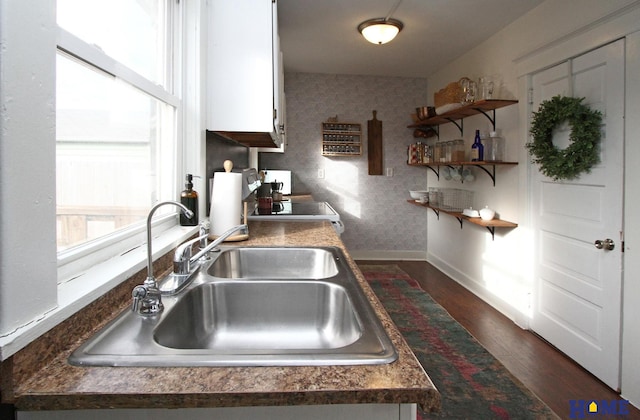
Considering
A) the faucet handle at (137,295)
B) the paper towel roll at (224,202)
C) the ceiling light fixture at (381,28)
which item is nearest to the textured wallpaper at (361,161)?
the ceiling light fixture at (381,28)

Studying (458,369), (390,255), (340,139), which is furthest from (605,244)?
(340,139)

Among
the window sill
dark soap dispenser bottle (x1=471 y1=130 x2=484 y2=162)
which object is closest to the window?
the window sill

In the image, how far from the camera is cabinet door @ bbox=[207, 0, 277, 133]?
1926 millimetres

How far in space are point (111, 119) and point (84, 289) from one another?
1.85ft

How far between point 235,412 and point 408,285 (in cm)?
376

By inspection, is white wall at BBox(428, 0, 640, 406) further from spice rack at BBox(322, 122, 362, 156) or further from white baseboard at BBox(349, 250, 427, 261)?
spice rack at BBox(322, 122, 362, 156)

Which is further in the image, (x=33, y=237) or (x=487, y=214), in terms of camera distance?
(x=487, y=214)

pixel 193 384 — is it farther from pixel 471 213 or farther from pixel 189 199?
pixel 471 213

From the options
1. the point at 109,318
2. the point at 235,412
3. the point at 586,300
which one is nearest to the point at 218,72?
the point at 109,318

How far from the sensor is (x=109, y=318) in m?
0.86

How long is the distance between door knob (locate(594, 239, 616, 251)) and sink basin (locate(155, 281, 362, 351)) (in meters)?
2.01

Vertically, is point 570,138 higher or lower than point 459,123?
lower

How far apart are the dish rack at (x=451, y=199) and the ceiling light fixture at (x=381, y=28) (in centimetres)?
181

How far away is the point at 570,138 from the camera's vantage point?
2.50 m
